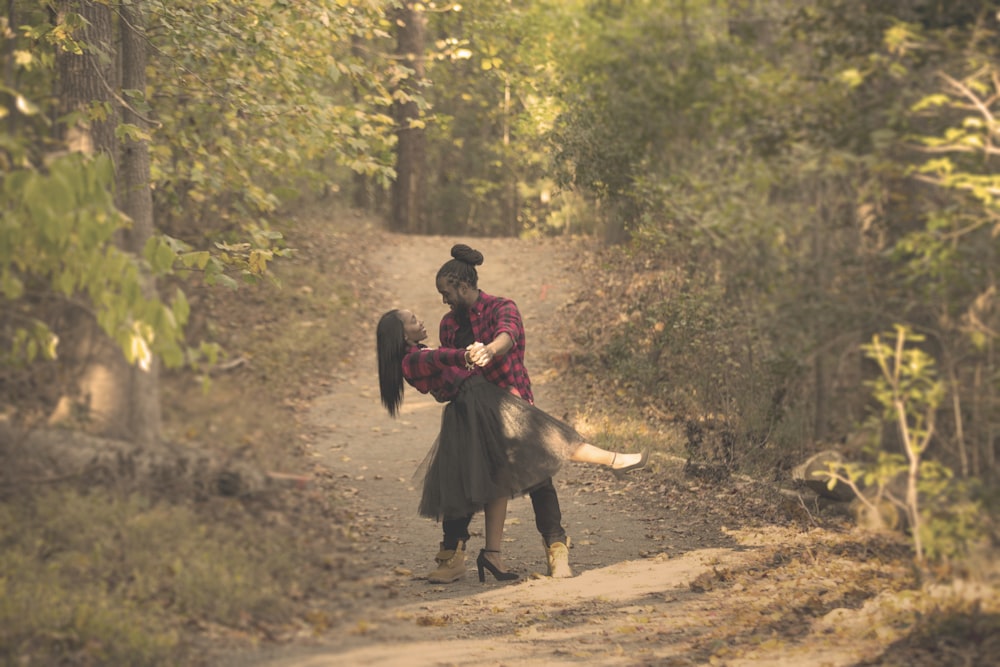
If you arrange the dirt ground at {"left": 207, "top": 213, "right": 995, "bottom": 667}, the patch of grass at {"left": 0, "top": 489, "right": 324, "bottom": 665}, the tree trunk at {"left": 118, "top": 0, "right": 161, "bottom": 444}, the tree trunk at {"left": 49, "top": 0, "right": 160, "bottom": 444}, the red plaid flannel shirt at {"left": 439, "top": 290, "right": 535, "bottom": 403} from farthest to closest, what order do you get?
the tree trunk at {"left": 118, "top": 0, "right": 161, "bottom": 444}, the red plaid flannel shirt at {"left": 439, "top": 290, "right": 535, "bottom": 403}, the tree trunk at {"left": 49, "top": 0, "right": 160, "bottom": 444}, the dirt ground at {"left": 207, "top": 213, "right": 995, "bottom": 667}, the patch of grass at {"left": 0, "top": 489, "right": 324, "bottom": 665}

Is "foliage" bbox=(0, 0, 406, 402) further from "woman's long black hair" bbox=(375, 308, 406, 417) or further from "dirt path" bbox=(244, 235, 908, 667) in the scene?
Result: "dirt path" bbox=(244, 235, 908, 667)

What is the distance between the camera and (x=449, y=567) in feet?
23.0

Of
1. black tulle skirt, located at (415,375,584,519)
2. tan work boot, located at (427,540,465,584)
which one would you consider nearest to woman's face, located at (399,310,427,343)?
black tulle skirt, located at (415,375,584,519)

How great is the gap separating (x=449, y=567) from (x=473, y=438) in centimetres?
99

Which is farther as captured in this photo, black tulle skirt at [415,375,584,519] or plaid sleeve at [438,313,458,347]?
plaid sleeve at [438,313,458,347]

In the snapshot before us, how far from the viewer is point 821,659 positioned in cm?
505

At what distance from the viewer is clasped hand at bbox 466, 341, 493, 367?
6426 mm

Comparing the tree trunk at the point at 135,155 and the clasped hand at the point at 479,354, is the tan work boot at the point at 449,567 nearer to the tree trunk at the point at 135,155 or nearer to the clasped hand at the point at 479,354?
the clasped hand at the point at 479,354

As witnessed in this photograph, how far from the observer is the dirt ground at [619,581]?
5336 millimetres

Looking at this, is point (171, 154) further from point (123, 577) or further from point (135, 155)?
point (123, 577)

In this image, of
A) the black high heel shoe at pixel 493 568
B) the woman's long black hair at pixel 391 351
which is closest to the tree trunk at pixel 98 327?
the woman's long black hair at pixel 391 351

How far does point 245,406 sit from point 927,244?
20.3 ft

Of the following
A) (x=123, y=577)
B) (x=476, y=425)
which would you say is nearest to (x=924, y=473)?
(x=476, y=425)

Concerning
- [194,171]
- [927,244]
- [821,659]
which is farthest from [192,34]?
[821,659]
